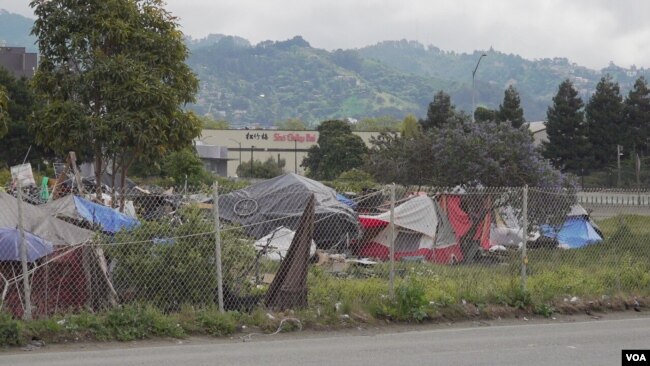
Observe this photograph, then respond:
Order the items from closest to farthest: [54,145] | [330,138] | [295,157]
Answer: [54,145] → [330,138] → [295,157]

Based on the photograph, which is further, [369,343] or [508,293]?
[508,293]

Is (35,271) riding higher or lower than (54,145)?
lower

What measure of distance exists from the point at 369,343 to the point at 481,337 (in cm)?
145

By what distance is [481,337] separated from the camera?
10.9 meters

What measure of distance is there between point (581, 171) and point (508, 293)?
4634 cm

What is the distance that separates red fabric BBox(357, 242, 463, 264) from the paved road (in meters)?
4.59

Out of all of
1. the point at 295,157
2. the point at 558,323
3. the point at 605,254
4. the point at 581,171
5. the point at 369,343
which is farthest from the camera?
the point at 295,157

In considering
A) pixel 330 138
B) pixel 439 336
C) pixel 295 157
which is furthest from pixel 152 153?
pixel 295 157

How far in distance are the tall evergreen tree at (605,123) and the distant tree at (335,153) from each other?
789 inches

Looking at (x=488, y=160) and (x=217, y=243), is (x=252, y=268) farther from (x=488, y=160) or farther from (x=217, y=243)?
(x=488, y=160)

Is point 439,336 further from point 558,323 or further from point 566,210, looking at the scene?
point 566,210

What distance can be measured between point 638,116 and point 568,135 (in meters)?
4.82

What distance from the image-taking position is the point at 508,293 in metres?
12.6

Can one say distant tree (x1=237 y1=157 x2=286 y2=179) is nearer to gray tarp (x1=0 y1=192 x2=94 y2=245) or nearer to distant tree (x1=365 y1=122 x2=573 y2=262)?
distant tree (x1=365 y1=122 x2=573 y2=262)
